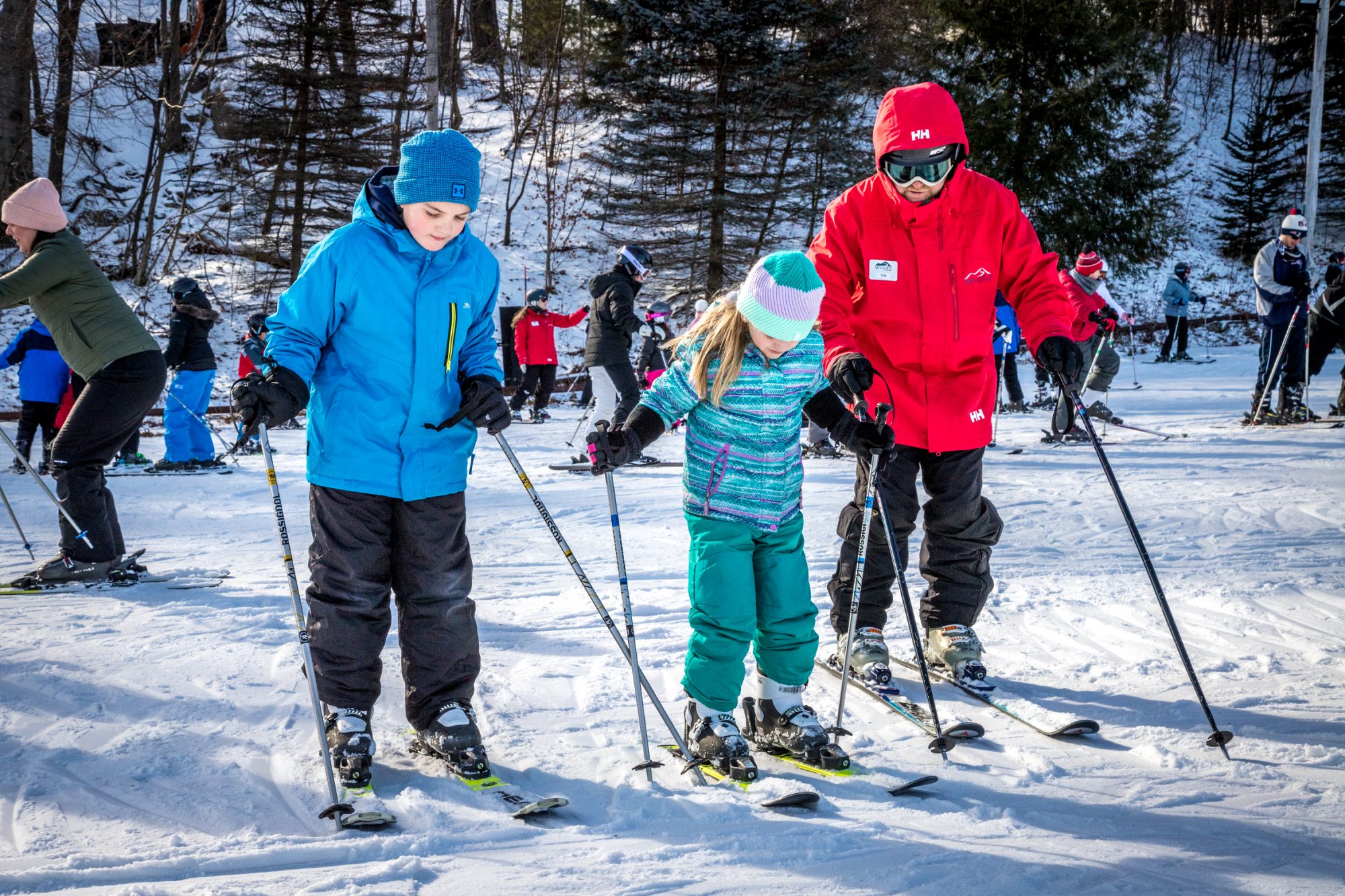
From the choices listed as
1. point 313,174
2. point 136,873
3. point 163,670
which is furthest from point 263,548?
point 313,174

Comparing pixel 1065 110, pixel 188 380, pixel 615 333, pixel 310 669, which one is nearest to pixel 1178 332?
pixel 1065 110

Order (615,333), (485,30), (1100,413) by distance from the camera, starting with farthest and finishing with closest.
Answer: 1. (485,30)
2. (1100,413)
3. (615,333)

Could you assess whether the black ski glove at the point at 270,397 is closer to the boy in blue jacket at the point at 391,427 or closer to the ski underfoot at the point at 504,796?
the boy in blue jacket at the point at 391,427

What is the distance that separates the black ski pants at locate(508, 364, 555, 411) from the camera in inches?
521

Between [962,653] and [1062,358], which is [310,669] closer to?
[962,653]

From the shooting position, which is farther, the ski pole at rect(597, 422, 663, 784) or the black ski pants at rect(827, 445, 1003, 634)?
the black ski pants at rect(827, 445, 1003, 634)

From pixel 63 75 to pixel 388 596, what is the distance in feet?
63.8

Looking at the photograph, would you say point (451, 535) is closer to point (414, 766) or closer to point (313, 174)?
point (414, 766)

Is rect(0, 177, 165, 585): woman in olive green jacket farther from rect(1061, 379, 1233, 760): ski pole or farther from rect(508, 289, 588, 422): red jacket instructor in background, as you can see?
rect(508, 289, 588, 422): red jacket instructor in background

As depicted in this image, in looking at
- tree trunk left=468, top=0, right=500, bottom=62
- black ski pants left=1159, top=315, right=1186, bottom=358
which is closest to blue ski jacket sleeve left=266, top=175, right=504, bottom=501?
black ski pants left=1159, top=315, right=1186, bottom=358

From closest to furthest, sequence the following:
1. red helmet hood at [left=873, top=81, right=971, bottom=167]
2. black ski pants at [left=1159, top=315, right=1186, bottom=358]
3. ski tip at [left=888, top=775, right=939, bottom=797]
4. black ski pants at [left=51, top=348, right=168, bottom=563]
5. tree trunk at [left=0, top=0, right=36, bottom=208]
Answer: ski tip at [left=888, top=775, right=939, bottom=797] < red helmet hood at [left=873, top=81, right=971, bottom=167] < black ski pants at [left=51, top=348, right=168, bottom=563] < tree trunk at [left=0, top=0, right=36, bottom=208] < black ski pants at [left=1159, top=315, right=1186, bottom=358]

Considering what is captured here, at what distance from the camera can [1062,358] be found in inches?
128

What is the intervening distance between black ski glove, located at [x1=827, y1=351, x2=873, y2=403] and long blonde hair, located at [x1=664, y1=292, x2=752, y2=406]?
1.15 feet

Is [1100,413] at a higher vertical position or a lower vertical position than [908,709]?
higher
